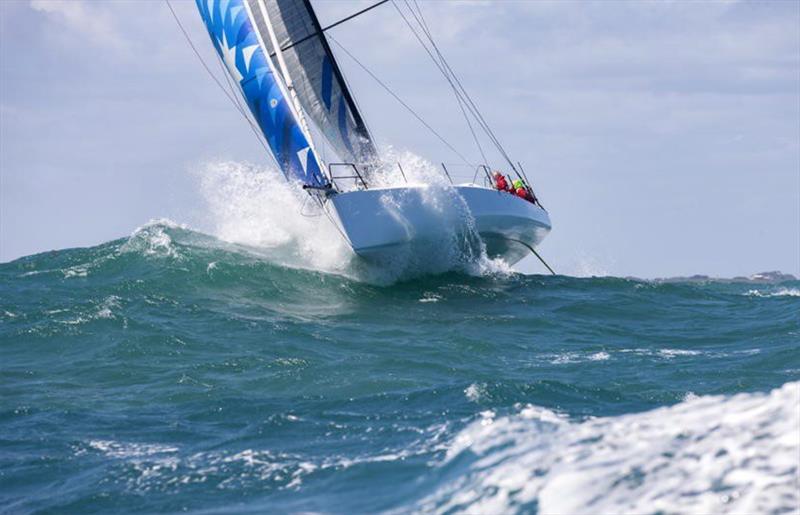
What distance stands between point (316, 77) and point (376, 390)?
9024 mm

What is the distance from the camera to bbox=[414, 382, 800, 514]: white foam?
14.2ft

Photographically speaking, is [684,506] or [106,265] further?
[106,265]

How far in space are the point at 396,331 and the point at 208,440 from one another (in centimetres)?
546

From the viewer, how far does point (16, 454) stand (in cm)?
757

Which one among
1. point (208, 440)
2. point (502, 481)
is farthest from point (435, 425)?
point (502, 481)

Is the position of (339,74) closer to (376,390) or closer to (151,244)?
(151,244)

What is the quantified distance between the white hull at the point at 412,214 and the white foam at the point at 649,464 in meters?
9.01

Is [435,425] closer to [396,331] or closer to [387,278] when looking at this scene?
[396,331]

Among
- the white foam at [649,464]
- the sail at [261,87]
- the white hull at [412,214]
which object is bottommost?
the white foam at [649,464]

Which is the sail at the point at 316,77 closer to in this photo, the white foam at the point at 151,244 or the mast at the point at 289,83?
the mast at the point at 289,83

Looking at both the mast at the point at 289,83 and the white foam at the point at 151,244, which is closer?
the mast at the point at 289,83

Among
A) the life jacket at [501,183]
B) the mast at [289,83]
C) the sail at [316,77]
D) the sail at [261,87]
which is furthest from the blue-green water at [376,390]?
the sail at [316,77]

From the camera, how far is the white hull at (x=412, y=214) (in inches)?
576

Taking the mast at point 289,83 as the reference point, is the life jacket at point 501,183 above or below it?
below
